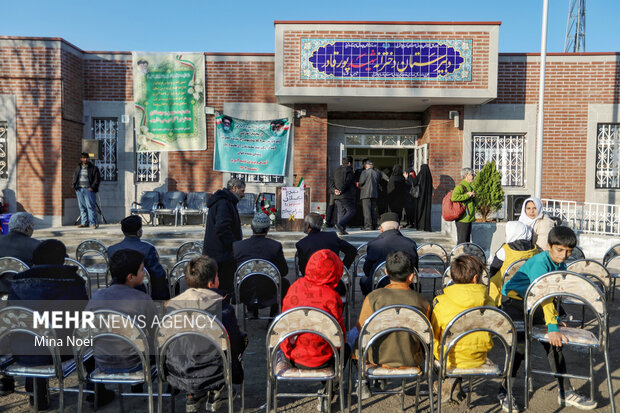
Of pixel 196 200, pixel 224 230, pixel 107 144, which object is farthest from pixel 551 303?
pixel 107 144

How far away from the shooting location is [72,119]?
451 inches

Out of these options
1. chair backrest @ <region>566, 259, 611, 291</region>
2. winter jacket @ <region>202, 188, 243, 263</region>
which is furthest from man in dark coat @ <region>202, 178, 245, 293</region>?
chair backrest @ <region>566, 259, 611, 291</region>

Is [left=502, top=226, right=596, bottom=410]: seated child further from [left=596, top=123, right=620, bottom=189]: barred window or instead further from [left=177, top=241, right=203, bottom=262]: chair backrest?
[left=596, top=123, right=620, bottom=189]: barred window

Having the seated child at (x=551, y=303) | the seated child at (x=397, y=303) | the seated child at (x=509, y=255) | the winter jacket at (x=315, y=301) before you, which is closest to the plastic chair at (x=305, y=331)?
the winter jacket at (x=315, y=301)

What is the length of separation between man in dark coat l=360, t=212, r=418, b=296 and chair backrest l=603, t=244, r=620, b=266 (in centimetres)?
289

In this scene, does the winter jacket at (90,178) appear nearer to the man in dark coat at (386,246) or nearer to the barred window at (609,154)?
the man in dark coat at (386,246)

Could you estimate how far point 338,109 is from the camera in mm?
12438

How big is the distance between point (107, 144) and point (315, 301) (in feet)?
34.9

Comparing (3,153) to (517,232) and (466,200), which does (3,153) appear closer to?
(466,200)

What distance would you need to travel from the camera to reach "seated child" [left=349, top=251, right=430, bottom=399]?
10.2ft

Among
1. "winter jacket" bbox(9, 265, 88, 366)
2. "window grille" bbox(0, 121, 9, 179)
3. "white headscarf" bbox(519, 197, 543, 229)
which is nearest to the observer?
"winter jacket" bbox(9, 265, 88, 366)

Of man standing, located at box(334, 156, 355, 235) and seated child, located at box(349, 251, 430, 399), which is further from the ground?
man standing, located at box(334, 156, 355, 235)

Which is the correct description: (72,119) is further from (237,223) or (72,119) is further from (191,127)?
(237,223)

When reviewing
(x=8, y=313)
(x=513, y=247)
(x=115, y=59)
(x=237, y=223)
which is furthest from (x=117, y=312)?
(x=115, y=59)
